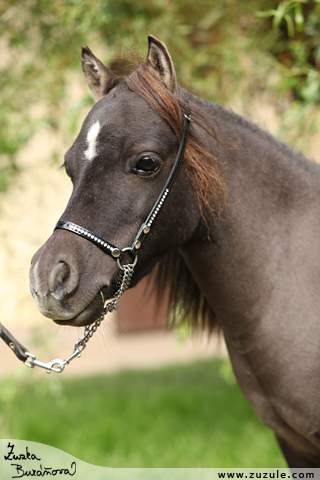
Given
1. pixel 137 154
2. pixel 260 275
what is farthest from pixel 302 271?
pixel 137 154

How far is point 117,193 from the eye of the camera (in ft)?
5.59

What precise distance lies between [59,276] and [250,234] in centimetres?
83

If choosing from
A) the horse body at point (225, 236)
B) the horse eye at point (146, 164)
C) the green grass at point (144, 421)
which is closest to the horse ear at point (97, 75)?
the horse body at point (225, 236)

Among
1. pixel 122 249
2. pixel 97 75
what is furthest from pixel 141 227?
pixel 97 75

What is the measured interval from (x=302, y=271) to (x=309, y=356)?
1.11 feet

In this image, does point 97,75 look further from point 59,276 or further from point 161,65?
point 59,276

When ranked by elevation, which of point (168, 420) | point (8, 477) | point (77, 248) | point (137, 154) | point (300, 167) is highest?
point (300, 167)

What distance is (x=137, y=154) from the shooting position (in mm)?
1729

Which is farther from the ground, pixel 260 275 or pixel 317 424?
pixel 260 275

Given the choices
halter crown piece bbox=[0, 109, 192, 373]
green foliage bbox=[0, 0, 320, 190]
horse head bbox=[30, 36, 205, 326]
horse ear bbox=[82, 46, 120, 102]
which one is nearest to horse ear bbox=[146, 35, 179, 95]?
horse head bbox=[30, 36, 205, 326]

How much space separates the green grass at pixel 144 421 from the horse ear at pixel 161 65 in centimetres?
234

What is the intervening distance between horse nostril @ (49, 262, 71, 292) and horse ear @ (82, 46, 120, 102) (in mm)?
844

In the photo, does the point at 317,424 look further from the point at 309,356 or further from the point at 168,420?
the point at 168,420

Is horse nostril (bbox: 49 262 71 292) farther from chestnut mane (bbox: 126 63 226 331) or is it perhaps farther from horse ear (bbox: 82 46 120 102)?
horse ear (bbox: 82 46 120 102)
